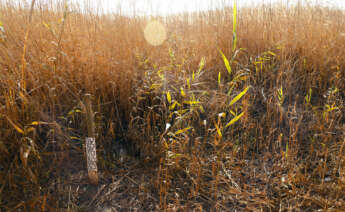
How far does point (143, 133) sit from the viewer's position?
53.6 inches

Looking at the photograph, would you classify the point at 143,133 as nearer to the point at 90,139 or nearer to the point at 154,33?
the point at 90,139

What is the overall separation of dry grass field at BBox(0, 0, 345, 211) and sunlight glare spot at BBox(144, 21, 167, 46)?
266mm

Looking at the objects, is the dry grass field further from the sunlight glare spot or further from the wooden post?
the sunlight glare spot

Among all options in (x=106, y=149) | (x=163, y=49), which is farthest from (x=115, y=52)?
(x=106, y=149)

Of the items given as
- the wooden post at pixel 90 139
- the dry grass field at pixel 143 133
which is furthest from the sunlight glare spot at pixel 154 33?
the wooden post at pixel 90 139

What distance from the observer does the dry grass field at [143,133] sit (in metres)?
1.10

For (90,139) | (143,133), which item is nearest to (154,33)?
(143,133)

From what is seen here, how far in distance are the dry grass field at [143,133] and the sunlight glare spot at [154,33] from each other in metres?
0.27

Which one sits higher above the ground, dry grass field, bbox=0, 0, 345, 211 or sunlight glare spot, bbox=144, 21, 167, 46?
sunlight glare spot, bbox=144, 21, 167, 46

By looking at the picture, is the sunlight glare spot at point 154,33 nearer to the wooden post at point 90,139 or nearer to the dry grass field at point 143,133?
the dry grass field at point 143,133

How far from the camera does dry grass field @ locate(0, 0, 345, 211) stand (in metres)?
1.10

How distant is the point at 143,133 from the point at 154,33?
1582mm

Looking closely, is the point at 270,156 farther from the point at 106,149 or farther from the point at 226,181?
the point at 106,149

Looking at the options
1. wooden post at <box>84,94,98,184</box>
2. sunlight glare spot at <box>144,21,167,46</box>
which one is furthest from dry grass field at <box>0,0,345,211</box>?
sunlight glare spot at <box>144,21,167,46</box>
